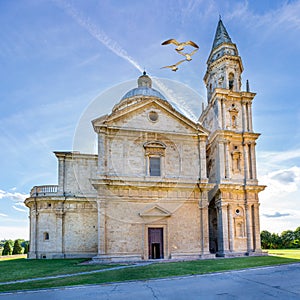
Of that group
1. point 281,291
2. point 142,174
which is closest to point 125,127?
point 142,174

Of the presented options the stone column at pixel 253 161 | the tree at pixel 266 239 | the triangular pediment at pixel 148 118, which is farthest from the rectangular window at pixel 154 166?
the tree at pixel 266 239

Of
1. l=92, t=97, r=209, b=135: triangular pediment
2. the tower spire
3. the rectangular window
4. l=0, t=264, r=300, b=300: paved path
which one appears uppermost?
the tower spire

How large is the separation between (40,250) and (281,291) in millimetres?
25180

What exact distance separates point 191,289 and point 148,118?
18109 millimetres

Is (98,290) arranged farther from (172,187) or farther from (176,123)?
(176,123)

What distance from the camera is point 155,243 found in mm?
26328

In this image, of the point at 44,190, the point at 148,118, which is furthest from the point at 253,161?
the point at 44,190

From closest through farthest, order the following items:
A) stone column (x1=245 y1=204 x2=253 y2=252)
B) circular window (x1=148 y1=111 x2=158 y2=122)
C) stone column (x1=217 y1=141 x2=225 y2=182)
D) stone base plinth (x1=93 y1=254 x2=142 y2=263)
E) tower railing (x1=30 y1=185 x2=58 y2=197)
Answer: stone base plinth (x1=93 y1=254 x2=142 y2=263), circular window (x1=148 y1=111 x2=158 y2=122), stone column (x1=245 y1=204 x2=253 y2=252), stone column (x1=217 y1=141 x2=225 y2=182), tower railing (x1=30 y1=185 x2=58 y2=197)

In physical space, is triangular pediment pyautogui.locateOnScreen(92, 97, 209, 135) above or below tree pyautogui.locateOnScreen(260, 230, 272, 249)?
above

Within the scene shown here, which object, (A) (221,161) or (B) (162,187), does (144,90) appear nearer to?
(A) (221,161)

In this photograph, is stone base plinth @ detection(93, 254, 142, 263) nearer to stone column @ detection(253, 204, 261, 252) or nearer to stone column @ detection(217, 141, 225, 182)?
stone column @ detection(217, 141, 225, 182)

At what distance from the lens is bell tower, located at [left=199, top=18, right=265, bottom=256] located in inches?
1165

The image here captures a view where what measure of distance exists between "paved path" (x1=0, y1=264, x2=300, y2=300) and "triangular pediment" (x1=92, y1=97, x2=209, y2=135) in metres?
15.4

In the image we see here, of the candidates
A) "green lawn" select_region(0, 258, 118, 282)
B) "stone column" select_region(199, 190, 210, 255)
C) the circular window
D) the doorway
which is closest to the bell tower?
"stone column" select_region(199, 190, 210, 255)
